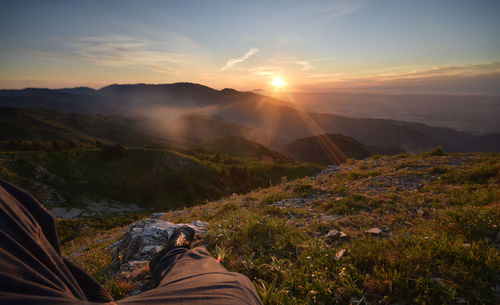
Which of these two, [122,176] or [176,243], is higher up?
[176,243]

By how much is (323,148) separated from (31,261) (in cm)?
17818

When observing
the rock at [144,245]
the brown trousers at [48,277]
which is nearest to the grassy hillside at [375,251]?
the rock at [144,245]

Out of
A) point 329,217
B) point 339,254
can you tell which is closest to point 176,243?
point 339,254

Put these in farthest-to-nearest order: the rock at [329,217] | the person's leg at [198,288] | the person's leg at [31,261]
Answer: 1. the rock at [329,217]
2. the person's leg at [198,288]
3. the person's leg at [31,261]

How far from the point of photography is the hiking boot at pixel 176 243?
337cm

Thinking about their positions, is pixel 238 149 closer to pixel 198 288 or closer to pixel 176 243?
pixel 176 243

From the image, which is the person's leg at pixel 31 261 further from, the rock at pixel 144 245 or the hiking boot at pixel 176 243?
the rock at pixel 144 245

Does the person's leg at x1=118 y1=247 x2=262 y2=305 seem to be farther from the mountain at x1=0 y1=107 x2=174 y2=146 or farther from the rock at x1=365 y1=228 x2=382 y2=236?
the mountain at x1=0 y1=107 x2=174 y2=146

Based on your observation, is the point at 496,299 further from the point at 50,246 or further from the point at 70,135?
the point at 70,135

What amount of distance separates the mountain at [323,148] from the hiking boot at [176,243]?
6016 inches

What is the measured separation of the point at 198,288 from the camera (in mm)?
2051

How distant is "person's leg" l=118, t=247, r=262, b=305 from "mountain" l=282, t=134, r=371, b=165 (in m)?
154

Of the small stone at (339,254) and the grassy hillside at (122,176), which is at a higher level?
the small stone at (339,254)

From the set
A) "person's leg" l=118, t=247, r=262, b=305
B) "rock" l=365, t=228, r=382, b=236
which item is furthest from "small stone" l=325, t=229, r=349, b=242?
"person's leg" l=118, t=247, r=262, b=305
